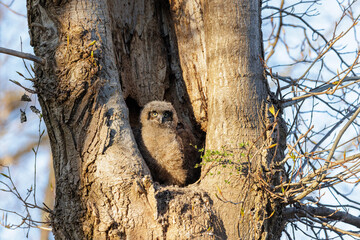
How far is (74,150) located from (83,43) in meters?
0.84

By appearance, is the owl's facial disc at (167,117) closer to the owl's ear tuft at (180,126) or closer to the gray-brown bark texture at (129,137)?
the owl's ear tuft at (180,126)

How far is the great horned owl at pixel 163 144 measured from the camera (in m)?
3.74

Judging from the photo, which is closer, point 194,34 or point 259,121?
point 259,121

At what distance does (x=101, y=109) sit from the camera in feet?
9.46

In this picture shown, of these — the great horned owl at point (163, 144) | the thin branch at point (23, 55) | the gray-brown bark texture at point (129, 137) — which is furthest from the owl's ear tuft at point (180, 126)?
the thin branch at point (23, 55)

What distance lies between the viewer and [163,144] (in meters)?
3.88

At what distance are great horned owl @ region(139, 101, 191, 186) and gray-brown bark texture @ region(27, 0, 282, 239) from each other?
0.69 meters

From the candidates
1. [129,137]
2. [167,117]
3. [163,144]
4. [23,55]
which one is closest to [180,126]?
[167,117]

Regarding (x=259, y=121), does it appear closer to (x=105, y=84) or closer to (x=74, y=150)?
(x=105, y=84)

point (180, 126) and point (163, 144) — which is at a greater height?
point (180, 126)

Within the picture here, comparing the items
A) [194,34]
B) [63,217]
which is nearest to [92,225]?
[63,217]

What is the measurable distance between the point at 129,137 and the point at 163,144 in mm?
1030

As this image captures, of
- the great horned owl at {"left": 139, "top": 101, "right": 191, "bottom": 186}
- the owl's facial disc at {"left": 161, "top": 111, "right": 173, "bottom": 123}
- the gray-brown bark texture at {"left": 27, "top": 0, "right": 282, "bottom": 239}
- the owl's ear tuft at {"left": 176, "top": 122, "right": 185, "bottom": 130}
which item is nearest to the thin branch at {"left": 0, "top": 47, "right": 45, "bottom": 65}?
the gray-brown bark texture at {"left": 27, "top": 0, "right": 282, "bottom": 239}

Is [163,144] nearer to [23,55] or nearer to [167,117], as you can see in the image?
[167,117]
